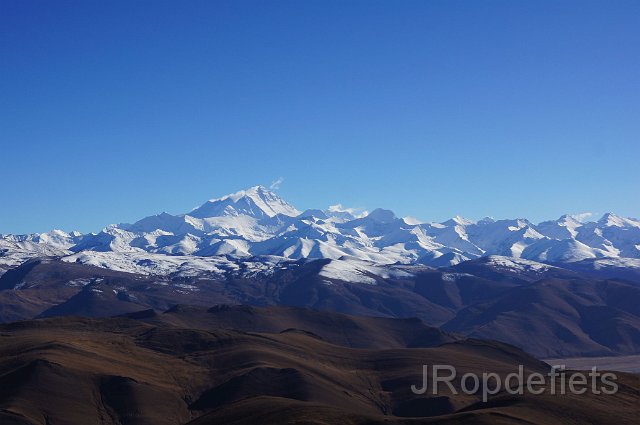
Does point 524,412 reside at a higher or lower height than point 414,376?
higher

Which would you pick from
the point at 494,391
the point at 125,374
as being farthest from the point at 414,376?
the point at 125,374

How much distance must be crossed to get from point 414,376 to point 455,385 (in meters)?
10.0

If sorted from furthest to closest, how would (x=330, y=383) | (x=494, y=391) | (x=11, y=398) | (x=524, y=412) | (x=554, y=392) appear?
(x=330, y=383) < (x=494, y=391) < (x=11, y=398) < (x=554, y=392) < (x=524, y=412)

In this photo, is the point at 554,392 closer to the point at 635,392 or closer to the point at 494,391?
the point at 635,392

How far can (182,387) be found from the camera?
186 metres

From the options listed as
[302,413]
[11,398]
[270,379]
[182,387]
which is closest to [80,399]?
[11,398]

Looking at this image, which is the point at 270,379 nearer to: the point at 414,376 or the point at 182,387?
the point at 182,387

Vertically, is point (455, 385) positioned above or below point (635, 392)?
below

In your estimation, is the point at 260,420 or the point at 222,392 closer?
the point at 260,420

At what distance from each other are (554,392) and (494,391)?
165ft

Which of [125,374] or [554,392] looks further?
[125,374]

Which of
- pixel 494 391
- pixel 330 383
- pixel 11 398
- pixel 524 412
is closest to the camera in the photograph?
pixel 524 412

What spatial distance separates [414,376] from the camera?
653ft

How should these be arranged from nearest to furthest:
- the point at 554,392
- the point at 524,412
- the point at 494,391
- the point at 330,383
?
the point at 524,412 < the point at 554,392 < the point at 494,391 < the point at 330,383
